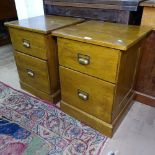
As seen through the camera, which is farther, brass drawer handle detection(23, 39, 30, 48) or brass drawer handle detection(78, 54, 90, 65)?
brass drawer handle detection(23, 39, 30, 48)

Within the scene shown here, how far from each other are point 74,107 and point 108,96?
33 cm

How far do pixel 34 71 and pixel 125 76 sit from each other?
0.70 m

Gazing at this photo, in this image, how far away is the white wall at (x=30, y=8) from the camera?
5.30ft

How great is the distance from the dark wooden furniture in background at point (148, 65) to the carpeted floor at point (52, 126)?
50cm

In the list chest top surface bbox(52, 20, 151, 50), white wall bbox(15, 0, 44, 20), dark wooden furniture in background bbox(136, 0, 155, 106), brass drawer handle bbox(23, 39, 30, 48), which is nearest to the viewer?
chest top surface bbox(52, 20, 151, 50)

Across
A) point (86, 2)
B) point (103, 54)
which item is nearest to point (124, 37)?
point (103, 54)

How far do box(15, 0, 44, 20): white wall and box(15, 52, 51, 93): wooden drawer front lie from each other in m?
0.51

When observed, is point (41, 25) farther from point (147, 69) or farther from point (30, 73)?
point (147, 69)

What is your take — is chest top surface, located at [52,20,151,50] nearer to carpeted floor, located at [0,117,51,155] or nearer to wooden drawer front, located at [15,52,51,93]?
wooden drawer front, located at [15,52,51,93]

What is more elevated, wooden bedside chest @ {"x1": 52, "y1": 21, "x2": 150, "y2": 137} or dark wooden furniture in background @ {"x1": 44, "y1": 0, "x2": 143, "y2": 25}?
dark wooden furniture in background @ {"x1": 44, "y1": 0, "x2": 143, "y2": 25}

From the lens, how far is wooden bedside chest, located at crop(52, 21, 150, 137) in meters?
0.89

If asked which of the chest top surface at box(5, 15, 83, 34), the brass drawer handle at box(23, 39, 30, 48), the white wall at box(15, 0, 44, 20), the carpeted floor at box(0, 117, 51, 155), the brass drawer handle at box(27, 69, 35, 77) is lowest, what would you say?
the carpeted floor at box(0, 117, 51, 155)

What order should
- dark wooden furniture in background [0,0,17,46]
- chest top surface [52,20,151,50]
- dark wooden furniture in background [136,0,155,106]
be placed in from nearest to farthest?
Result: chest top surface [52,20,151,50], dark wooden furniture in background [136,0,155,106], dark wooden furniture in background [0,0,17,46]

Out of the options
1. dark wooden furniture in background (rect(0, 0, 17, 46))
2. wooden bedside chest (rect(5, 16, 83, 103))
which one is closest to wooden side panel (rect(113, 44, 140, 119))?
wooden bedside chest (rect(5, 16, 83, 103))
